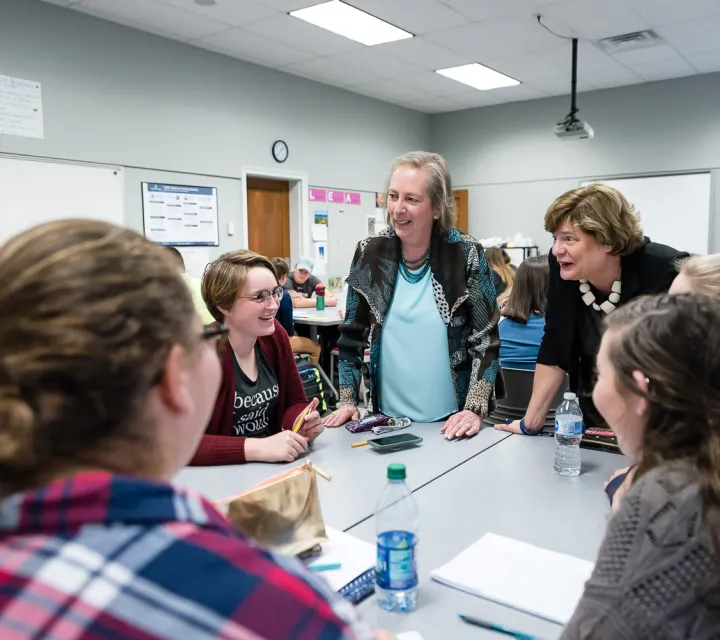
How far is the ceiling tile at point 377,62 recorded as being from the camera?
229 inches

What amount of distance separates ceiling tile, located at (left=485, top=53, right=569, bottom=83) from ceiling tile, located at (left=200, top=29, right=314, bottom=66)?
1.90 metres

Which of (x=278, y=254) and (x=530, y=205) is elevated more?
(x=530, y=205)

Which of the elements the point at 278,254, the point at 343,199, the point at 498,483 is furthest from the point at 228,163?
the point at 498,483

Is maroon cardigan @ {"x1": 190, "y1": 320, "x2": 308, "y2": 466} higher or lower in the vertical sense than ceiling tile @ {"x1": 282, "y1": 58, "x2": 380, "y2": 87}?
lower

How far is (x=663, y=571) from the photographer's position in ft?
2.50

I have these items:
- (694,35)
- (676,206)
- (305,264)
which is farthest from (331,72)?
(676,206)

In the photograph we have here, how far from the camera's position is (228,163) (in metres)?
5.98

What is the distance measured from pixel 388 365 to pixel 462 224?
6666mm

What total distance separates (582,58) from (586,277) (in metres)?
5.03

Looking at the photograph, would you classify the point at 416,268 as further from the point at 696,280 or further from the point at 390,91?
the point at 390,91

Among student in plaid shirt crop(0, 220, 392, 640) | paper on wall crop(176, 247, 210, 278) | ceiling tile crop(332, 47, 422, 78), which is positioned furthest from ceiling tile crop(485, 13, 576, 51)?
student in plaid shirt crop(0, 220, 392, 640)

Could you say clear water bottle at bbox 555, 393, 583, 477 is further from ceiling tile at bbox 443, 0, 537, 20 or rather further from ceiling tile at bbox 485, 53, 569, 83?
ceiling tile at bbox 485, 53, 569, 83

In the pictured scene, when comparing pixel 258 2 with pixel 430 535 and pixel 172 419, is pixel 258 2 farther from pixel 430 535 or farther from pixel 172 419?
pixel 172 419

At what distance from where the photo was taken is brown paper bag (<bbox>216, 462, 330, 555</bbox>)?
113 centimetres
